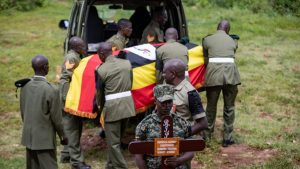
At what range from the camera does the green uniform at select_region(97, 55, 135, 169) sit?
6.06 m

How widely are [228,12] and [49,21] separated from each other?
6827mm

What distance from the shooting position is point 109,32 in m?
9.27

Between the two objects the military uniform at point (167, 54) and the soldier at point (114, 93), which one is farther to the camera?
the military uniform at point (167, 54)

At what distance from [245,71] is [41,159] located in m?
7.66

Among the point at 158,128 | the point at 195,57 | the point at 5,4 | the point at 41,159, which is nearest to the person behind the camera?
the point at 158,128

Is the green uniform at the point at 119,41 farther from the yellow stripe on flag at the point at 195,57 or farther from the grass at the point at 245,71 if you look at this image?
the grass at the point at 245,71

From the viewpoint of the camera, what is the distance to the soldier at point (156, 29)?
7727 mm

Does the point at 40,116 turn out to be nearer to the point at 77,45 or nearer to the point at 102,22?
the point at 77,45

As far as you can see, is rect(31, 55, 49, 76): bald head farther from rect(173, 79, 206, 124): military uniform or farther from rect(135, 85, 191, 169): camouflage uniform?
rect(135, 85, 191, 169): camouflage uniform

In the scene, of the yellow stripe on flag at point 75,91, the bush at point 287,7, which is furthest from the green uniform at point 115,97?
the bush at point 287,7

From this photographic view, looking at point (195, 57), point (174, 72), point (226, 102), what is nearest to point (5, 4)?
point (195, 57)

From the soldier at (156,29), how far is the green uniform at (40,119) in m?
2.80

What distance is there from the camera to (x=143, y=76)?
668 cm

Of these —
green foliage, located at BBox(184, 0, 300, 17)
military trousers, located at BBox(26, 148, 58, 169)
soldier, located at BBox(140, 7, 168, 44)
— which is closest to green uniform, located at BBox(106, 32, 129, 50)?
soldier, located at BBox(140, 7, 168, 44)
